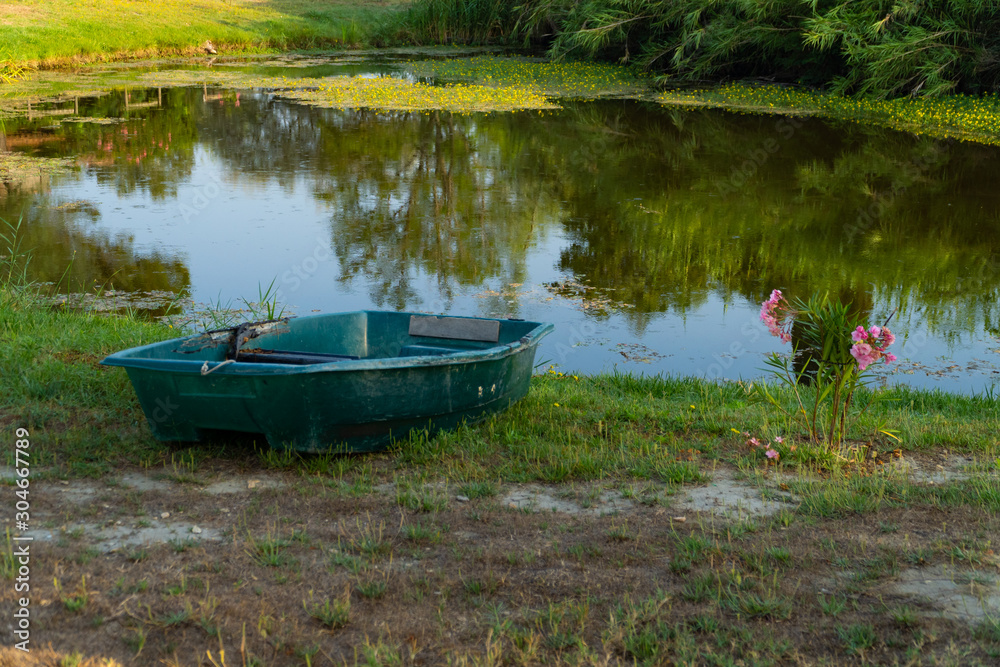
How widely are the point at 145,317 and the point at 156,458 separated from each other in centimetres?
339

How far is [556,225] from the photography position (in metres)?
11.2

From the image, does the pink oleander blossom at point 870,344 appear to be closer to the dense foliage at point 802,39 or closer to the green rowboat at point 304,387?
the green rowboat at point 304,387

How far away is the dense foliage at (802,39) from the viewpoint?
1838cm

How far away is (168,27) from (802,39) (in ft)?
62.6

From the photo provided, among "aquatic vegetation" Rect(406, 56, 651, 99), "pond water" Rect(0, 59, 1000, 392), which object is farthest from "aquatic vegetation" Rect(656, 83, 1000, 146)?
"aquatic vegetation" Rect(406, 56, 651, 99)

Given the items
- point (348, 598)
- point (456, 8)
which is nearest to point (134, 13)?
point (456, 8)

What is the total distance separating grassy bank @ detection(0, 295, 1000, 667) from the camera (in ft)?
10.2

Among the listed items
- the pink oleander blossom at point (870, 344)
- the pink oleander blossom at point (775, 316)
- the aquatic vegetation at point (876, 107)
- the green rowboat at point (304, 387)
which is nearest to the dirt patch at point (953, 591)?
the pink oleander blossom at point (870, 344)

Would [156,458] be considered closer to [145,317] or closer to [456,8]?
[145,317]

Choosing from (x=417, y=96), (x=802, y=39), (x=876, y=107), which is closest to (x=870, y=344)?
(x=876, y=107)

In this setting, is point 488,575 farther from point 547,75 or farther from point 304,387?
point 547,75

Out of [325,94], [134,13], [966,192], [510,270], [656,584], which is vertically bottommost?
[656,584]

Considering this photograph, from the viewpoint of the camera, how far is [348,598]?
10.9 ft

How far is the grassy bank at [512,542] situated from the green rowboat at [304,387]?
0.16 metres
